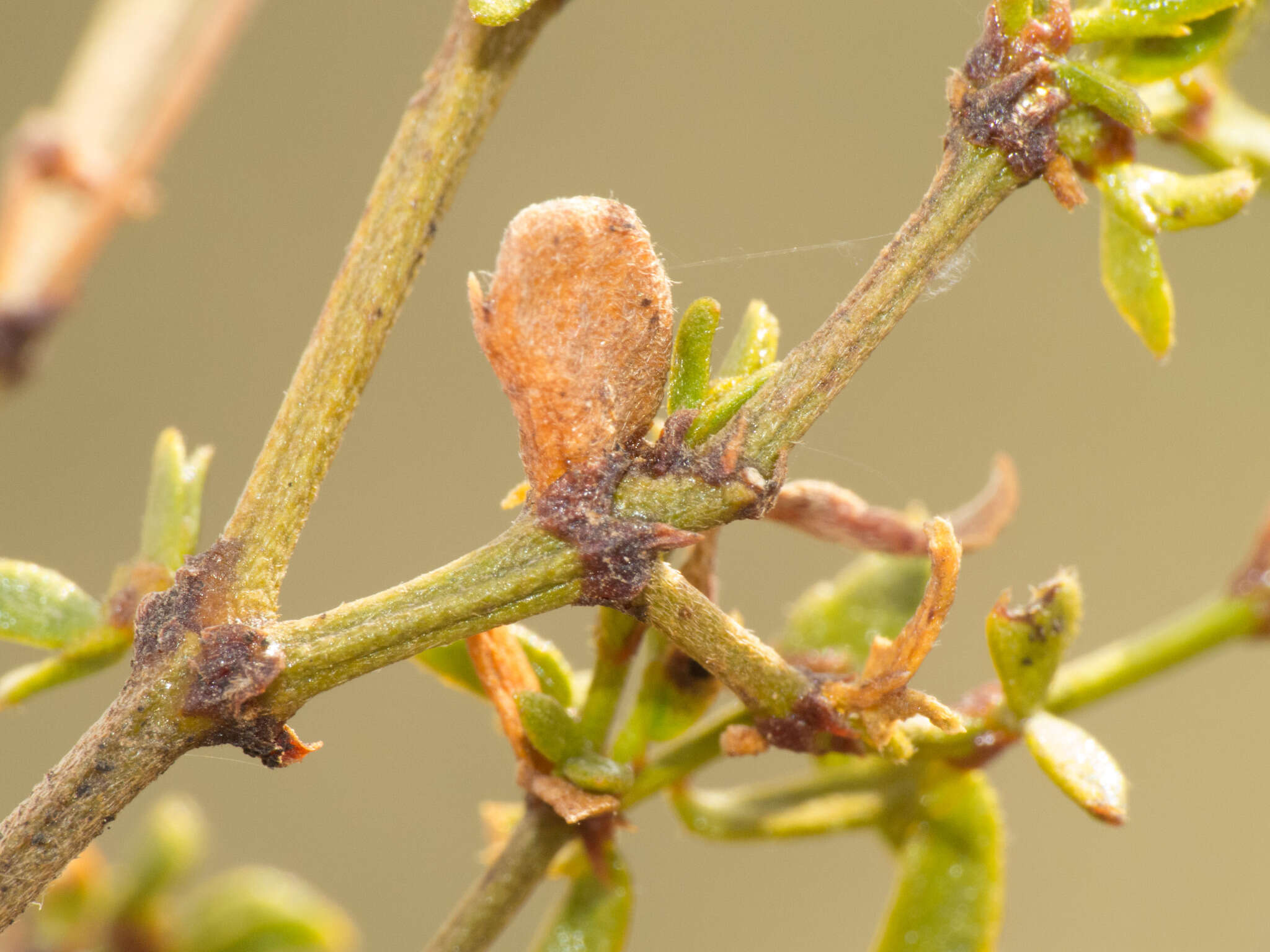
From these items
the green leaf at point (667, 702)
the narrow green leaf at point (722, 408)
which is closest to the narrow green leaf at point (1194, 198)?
the narrow green leaf at point (722, 408)

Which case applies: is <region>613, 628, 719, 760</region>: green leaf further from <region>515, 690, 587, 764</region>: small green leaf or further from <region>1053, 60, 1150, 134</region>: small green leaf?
<region>1053, 60, 1150, 134</region>: small green leaf

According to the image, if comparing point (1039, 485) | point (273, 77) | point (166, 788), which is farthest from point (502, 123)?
point (166, 788)

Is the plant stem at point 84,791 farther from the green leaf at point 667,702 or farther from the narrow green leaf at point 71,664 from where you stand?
the green leaf at point 667,702

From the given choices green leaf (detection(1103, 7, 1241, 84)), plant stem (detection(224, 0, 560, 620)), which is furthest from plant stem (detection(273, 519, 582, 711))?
green leaf (detection(1103, 7, 1241, 84))

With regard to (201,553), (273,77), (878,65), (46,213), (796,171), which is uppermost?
(878,65)

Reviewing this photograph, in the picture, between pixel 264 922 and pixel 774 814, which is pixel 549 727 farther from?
pixel 264 922

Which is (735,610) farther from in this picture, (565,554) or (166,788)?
(166,788)
